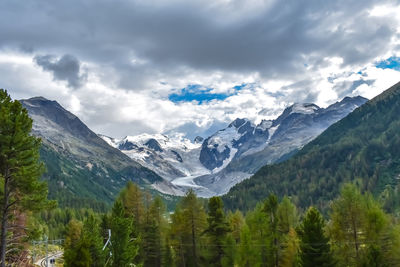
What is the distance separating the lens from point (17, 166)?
40125mm

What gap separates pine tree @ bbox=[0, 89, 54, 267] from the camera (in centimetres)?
3875

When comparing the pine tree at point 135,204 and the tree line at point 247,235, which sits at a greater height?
the pine tree at point 135,204

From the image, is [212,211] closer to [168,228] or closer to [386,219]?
[168,228]

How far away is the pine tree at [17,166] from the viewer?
1526 inches

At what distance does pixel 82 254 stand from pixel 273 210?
50.5m

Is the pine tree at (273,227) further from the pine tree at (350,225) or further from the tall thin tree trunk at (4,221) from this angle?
the tall thin tree trunk at (4,221)

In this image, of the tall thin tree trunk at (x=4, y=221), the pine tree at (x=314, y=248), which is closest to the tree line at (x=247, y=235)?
the pine tree at (x=314, y=248)

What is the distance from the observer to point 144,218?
269 ft

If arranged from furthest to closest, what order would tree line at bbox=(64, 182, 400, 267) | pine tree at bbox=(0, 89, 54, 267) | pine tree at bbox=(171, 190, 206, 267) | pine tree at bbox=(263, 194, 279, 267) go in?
pine tree at bbox=(171, 190, 206, 267) → pine tree at bbox=(263, 194, 279, 267) → tree line at bbox=(64, 182, 400, 267) → pine tree at bbox=(0, 89, 54, 267)

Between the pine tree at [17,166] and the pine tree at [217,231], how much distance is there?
39.9 metres

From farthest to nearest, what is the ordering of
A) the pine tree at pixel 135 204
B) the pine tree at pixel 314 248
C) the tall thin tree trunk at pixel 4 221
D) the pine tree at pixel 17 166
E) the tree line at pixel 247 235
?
the pine tree at pixel 135 204 < the tree line at pixel 247 235 < the pine tree at pixel 314 248 < the pine tree at pixel 17 166 < the tall thin tree trunk at pixel 4 221

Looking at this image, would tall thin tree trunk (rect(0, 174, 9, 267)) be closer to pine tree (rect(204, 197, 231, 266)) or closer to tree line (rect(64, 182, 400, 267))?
tree line (rect(64, 182, 400, 267))

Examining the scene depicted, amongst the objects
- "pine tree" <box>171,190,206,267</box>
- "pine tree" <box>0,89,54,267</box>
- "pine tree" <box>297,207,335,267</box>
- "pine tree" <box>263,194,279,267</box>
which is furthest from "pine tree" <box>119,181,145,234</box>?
"pine tree" <box>0,89,54,267</box>

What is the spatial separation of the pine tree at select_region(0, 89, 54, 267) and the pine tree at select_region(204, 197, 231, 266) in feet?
131
